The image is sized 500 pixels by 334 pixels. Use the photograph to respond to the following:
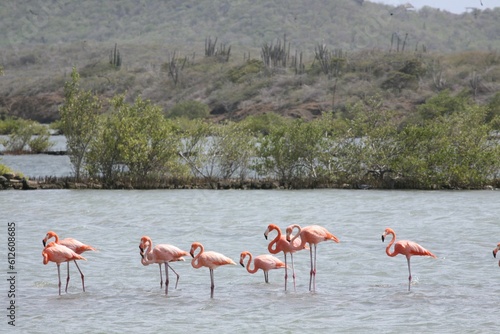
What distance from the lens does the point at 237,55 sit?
411ft

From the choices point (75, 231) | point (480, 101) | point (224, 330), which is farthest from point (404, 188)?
point (480, 101)

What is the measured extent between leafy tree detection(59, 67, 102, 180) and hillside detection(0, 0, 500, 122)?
232cm

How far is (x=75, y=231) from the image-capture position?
2277 centimetres

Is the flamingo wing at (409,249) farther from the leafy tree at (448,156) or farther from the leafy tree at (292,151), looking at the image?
the leafy tree at (292,151)

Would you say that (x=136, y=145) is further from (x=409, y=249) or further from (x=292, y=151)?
(x=409, y=249)

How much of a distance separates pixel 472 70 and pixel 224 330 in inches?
3239

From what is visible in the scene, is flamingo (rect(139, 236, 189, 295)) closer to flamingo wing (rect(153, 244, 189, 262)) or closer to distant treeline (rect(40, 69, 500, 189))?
flamingo wing (rect(153, 244, 189, 262))

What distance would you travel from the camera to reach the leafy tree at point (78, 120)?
30.8 metres

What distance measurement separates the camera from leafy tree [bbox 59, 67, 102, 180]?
30.8m

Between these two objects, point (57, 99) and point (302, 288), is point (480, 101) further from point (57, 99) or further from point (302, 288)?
point (302, 288)

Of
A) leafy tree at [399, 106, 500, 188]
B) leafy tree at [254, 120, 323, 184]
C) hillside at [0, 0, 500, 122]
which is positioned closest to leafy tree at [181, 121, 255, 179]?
leafy tree at [254, 120, 323, 184]

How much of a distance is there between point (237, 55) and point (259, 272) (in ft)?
361

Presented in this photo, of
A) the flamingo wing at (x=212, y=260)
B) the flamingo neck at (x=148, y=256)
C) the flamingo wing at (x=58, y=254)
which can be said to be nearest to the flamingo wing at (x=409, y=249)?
the flamingo wing at (x=212, y=260)

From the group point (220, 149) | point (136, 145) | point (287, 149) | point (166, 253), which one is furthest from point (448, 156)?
point (166, 253)
